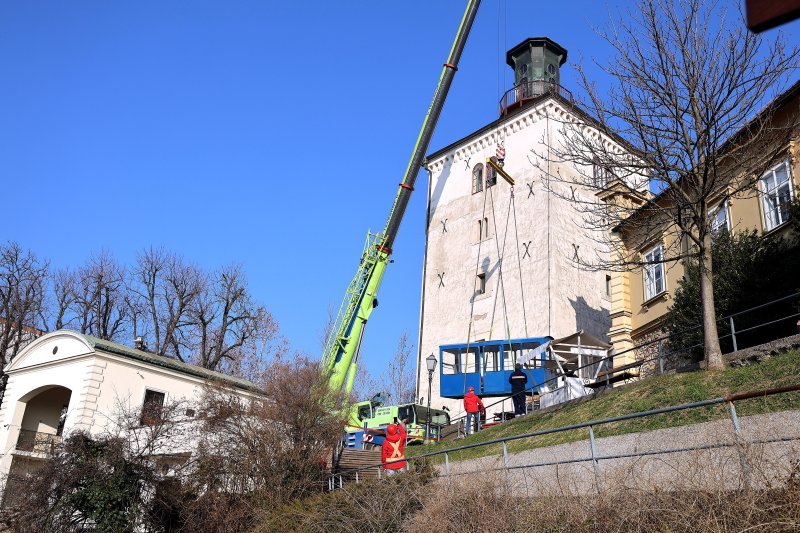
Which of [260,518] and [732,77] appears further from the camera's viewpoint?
[260,518]

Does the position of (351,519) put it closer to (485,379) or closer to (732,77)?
(732,77)

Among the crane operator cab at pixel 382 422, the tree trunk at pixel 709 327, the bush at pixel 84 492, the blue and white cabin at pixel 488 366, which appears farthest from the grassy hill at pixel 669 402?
the blue and white cabin at pixel 488 366

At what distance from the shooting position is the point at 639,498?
8.09 m

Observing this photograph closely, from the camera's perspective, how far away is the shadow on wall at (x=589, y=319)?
3834cm

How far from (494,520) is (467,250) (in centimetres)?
3428

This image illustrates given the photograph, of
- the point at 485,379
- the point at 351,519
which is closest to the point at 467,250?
the point at 485,379

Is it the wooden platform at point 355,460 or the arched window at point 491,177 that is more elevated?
the arched window at point 491,177

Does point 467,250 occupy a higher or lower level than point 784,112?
higher

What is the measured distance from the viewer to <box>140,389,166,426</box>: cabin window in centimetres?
2235

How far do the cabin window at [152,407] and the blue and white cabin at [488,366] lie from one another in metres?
11.5

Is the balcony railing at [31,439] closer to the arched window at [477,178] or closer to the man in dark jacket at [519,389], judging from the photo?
the man in dark jacket at [519,389]

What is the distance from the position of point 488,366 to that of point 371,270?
7269mm

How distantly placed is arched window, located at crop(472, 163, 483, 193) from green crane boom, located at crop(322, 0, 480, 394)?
899 cm

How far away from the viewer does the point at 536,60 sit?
48906 mm
